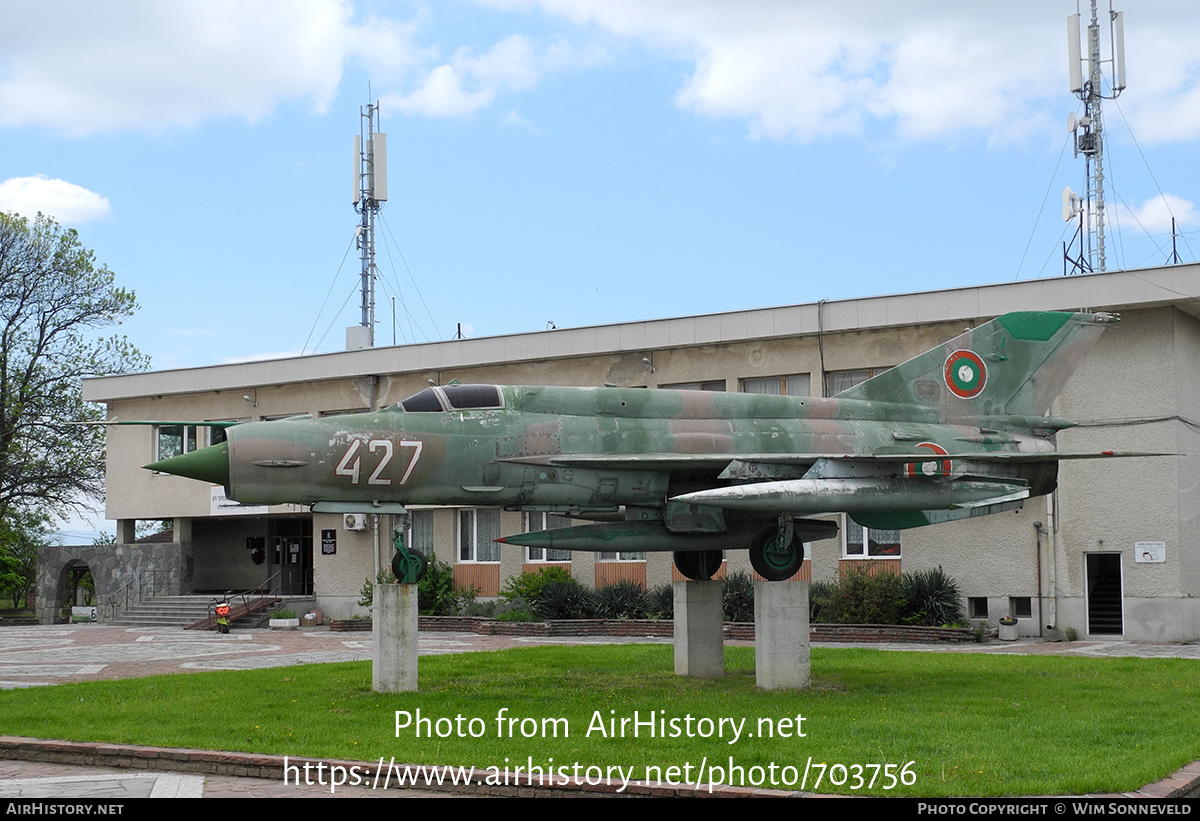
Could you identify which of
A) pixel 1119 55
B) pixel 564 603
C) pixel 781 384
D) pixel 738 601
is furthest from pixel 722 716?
pixel 1119 55

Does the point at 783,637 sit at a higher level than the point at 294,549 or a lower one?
higher

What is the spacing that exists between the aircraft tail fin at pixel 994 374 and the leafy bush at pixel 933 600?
10.5 m

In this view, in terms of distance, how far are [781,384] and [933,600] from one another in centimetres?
692

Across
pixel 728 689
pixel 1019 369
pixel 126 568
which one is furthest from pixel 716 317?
pixel 126 568

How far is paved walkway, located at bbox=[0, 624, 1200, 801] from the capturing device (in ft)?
31.1

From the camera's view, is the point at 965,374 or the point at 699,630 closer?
the point at 699,630

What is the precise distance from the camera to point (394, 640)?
15.4m

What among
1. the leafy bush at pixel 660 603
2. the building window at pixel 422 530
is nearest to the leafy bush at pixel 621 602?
the leafy bush at pixel 660 603

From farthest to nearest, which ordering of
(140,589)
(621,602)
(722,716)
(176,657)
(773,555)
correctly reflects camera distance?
(140,589) → (621,602) → (176,657) → (773,555) → (722,716)

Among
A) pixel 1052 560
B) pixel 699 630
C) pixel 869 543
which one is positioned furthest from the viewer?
pixel 869 543

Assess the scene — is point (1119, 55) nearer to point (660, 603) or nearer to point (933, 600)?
point (933, 600)

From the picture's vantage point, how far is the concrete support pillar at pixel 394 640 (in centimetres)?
1539

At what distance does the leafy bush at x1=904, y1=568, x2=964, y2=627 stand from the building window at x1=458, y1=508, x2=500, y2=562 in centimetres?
1238

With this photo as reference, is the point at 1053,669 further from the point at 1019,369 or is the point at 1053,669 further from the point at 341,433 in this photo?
the point at 341,433
